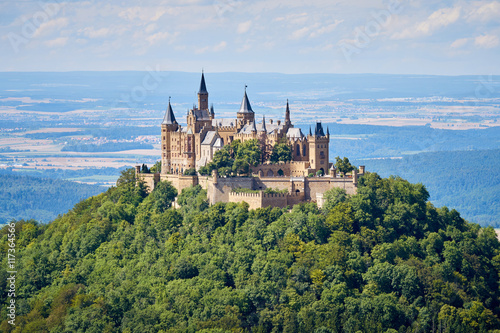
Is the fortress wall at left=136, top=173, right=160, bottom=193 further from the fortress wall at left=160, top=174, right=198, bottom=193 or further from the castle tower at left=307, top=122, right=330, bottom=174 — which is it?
the castle tower at left=307, top=122, right=330, bottom=174

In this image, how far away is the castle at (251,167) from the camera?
248 feet

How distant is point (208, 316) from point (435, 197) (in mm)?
105952

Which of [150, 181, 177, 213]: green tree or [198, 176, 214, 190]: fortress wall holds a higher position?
[198, 176, 214, 190]: fortress wall

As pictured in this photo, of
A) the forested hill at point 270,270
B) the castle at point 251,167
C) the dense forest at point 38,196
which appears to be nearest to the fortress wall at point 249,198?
the castle at point 251,167

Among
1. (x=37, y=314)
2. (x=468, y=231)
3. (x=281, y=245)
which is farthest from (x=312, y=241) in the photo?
(x=37, y=314)

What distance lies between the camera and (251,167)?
79.4 meters

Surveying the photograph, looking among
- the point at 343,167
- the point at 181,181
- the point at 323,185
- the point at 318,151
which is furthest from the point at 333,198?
the point at 181,181

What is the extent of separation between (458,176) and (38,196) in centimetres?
8196

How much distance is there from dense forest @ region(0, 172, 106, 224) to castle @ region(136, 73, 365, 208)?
75300 millimetres

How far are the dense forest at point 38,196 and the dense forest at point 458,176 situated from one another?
56.8 metres

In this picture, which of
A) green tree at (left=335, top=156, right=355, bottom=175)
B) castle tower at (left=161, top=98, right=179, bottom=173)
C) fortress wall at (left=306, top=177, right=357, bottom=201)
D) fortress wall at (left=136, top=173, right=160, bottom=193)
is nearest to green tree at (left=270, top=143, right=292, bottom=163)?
green tree at (left=335, top=156, right=355, bottom=175)

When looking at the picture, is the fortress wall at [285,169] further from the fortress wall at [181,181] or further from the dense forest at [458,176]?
the dense forest at [458,176]

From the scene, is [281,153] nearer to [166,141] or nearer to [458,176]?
[166,141]

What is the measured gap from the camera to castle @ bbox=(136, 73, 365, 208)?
75500mm
